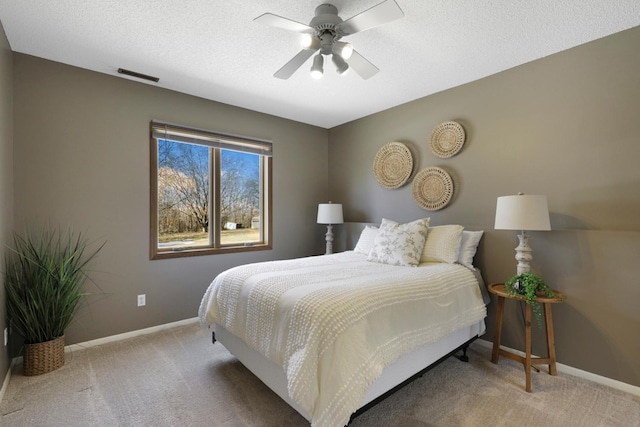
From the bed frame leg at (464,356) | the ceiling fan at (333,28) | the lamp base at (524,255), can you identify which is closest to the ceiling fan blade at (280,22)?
the ceiling fan at (333,28)

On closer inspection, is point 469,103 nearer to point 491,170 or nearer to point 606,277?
point 491,170

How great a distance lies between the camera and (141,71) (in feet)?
9.12

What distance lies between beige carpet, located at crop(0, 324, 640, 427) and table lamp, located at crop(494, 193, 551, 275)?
2.88ft

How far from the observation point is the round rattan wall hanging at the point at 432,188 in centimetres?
316

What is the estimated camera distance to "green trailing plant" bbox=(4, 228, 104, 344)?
2.22 meters

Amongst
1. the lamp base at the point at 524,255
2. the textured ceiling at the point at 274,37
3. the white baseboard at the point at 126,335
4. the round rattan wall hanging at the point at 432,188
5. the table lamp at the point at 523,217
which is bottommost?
the white baseboard at the point at 126,335

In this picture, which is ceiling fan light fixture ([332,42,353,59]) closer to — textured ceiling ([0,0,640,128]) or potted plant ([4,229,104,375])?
textured ceiling ([0,0,640,128])

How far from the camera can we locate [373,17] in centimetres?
169

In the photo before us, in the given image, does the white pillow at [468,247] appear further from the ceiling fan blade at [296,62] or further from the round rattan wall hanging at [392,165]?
the ceiling fan blade at [296,62]

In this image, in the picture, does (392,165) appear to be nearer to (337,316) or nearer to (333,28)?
(333,28)

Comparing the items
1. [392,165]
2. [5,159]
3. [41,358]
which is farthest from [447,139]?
[41,358]

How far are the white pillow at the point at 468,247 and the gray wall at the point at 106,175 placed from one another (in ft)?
8.42

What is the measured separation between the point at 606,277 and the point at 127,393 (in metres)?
3.49

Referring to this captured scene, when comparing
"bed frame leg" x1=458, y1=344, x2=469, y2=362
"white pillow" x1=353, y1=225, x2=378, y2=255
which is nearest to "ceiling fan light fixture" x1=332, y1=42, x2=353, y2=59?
"white pillow" x1=353, y1=225, x2=378, y2=255
